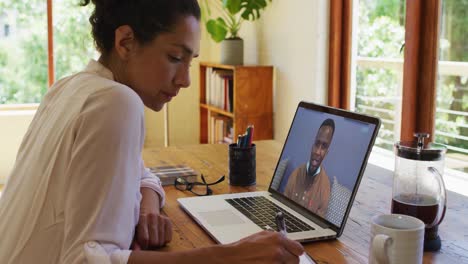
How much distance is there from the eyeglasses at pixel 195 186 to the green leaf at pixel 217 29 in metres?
2.34

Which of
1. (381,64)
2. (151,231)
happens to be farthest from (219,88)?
(151,231)

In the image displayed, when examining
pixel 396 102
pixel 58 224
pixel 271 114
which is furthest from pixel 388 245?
pixel 271 114

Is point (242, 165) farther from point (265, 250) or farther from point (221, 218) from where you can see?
point (265, 250)

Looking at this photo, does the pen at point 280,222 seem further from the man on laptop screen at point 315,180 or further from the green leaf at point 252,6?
the green leaf at point 252,6

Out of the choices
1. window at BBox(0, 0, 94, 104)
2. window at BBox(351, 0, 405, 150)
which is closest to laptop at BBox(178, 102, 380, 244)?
window at BBox(351, 0, 405, 150)

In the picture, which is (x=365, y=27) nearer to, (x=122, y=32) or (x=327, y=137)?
(x=327, y=137)

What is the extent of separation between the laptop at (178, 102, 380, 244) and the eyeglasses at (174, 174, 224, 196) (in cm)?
8

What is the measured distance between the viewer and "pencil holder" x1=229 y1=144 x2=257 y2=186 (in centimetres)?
159

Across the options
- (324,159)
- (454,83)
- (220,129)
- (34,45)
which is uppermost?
(34,45)

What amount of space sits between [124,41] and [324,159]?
548 mm

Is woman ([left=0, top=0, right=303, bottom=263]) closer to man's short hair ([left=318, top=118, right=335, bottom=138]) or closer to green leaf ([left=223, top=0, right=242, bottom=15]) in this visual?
man's short hair ([left=318, top=118, right=335, bottom=138])

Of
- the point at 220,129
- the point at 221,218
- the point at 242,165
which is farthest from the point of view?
the point at 220,129

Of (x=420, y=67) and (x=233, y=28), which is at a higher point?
(x=233, y=28)

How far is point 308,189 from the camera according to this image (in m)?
1.32
